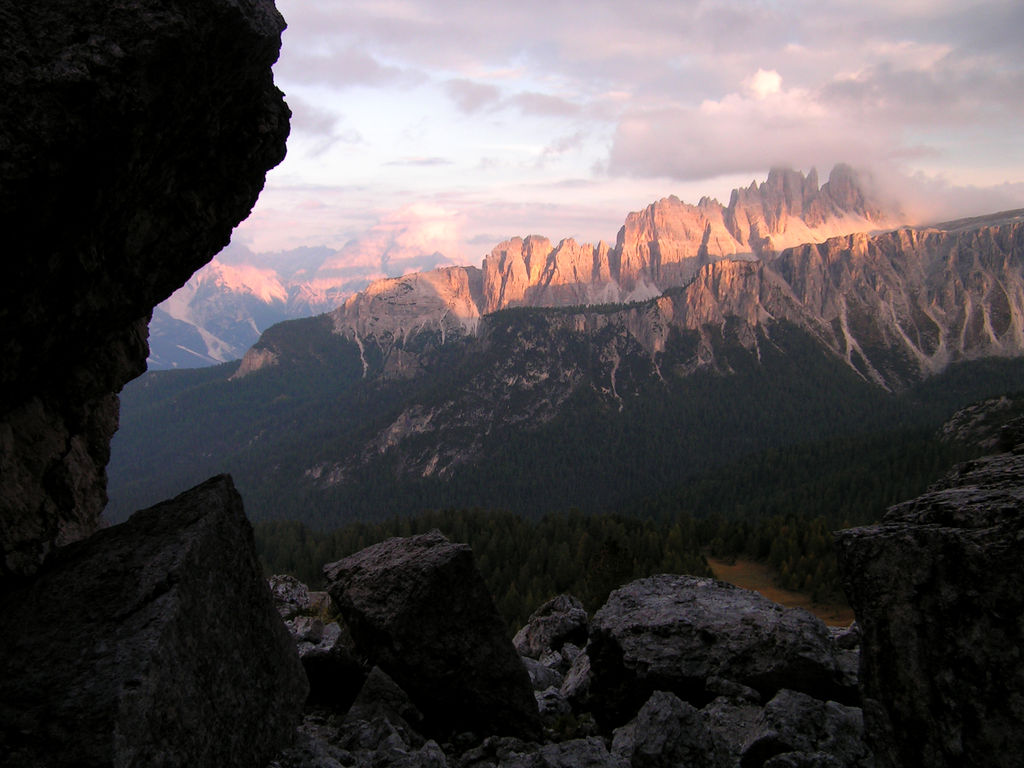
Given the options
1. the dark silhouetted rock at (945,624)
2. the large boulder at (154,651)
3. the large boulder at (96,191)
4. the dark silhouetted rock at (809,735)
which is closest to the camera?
the large boulder at (96,191)

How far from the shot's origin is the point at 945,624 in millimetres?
10148

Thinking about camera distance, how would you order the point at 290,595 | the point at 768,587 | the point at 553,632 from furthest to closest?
the point at 768,587 → the point at 290,595 → the point at 553,632

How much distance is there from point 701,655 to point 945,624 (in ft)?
28.8

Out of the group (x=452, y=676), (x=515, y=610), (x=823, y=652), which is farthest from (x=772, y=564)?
(x=452, y=676)

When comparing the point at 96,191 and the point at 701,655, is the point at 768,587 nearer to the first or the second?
the point at 701,655

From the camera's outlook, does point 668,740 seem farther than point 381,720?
No

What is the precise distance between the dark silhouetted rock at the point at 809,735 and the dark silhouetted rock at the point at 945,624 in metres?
1.98

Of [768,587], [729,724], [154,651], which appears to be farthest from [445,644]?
[768,587]

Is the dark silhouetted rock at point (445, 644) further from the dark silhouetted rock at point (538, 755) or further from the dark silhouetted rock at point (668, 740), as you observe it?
the dark silhouetted rock at point (668, 740)

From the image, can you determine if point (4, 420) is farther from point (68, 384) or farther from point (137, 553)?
point (137, 553)

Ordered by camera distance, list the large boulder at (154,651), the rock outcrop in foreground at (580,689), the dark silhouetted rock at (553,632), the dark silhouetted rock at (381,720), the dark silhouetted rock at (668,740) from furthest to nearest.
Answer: the dark silhouetted rock at (553,632) < the dark silhouetted rock at (381,720) < the rock outcrop in foreground at (580,689) < the dark silhouetted rock at (668,740) < the large boulder at (154,651)

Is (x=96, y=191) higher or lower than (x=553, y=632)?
higher

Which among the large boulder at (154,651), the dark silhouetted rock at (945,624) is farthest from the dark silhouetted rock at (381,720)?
the dark silhouetted rock at (945,624)

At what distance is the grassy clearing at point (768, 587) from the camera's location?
2527 inches
